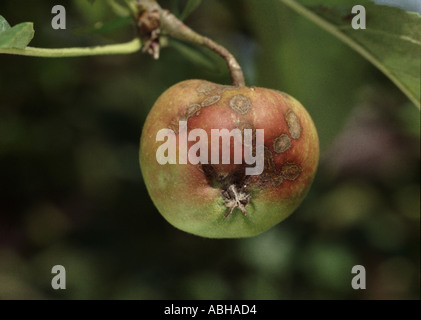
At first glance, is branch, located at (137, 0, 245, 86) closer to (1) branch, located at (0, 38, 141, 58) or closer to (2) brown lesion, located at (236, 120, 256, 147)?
(1) branch, located at (0, 38, 141, 58)

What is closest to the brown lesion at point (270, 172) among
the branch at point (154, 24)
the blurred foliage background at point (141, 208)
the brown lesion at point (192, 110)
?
the brown lesion at point (192, 110)

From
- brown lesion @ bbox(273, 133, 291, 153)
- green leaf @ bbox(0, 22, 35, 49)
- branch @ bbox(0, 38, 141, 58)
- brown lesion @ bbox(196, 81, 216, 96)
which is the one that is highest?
branch @ bbox(0, 38, 141, 58)

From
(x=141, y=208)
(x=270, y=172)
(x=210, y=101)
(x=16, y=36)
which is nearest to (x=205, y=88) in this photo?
(x=210, y=101)

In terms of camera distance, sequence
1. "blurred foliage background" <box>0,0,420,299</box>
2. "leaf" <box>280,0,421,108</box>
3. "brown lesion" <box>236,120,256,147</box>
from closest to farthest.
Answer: "brown lesion" <box>236,120,256,147</box> → "leaf" <box>280,0,421,108</box> → "blurred foliage background" <box>0,0,420,299</box>

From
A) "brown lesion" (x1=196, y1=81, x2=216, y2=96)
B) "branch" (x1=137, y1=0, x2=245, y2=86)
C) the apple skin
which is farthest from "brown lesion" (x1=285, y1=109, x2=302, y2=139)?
"branch" (x1=137, y1=0, x2=245, y2=86)

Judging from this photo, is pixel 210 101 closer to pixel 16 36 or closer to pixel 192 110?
pixel 192 110

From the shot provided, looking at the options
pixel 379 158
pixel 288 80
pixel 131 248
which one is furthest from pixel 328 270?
pixel 288 80

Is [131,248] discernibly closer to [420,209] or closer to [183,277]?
[183,277]

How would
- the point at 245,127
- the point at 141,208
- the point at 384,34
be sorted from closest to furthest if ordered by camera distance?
the point at 245,127 < the point at 384,34 < the point at 141,208
